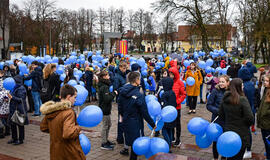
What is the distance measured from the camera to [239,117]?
13.4ft

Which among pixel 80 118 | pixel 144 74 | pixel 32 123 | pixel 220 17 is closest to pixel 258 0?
pixel 220 17

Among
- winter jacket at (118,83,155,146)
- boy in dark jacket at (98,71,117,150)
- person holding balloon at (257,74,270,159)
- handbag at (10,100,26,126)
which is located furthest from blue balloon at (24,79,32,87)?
person holding balloon at (257,74,270,159)

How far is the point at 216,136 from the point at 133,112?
1347mm

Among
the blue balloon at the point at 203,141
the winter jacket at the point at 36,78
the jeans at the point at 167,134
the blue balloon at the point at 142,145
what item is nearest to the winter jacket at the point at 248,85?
the jeans at the point at 167,134

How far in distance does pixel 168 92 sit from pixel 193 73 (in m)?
4.22

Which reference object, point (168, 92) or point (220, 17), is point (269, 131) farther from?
point (220, 17)

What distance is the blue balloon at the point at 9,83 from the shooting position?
258 inches

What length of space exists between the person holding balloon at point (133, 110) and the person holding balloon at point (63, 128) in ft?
4.18

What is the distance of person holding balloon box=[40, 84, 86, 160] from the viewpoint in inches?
131

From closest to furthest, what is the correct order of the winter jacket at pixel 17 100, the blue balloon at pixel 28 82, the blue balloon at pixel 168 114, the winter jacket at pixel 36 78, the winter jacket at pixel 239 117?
the winter jacket at pixel 239 117, the blue balloon at pixel 168 114, the winter jacket at pixel 17 100, the winter jacket at pixel 36 78, the blue balloon at pixel 28 82

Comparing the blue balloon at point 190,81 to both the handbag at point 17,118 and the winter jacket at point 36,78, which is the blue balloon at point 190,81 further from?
→ the handbag at point 17,118

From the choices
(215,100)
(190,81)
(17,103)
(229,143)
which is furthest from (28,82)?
(229,143)

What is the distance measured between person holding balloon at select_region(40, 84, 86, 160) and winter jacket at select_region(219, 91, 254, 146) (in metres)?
2.16

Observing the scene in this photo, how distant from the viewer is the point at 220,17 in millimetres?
29625
